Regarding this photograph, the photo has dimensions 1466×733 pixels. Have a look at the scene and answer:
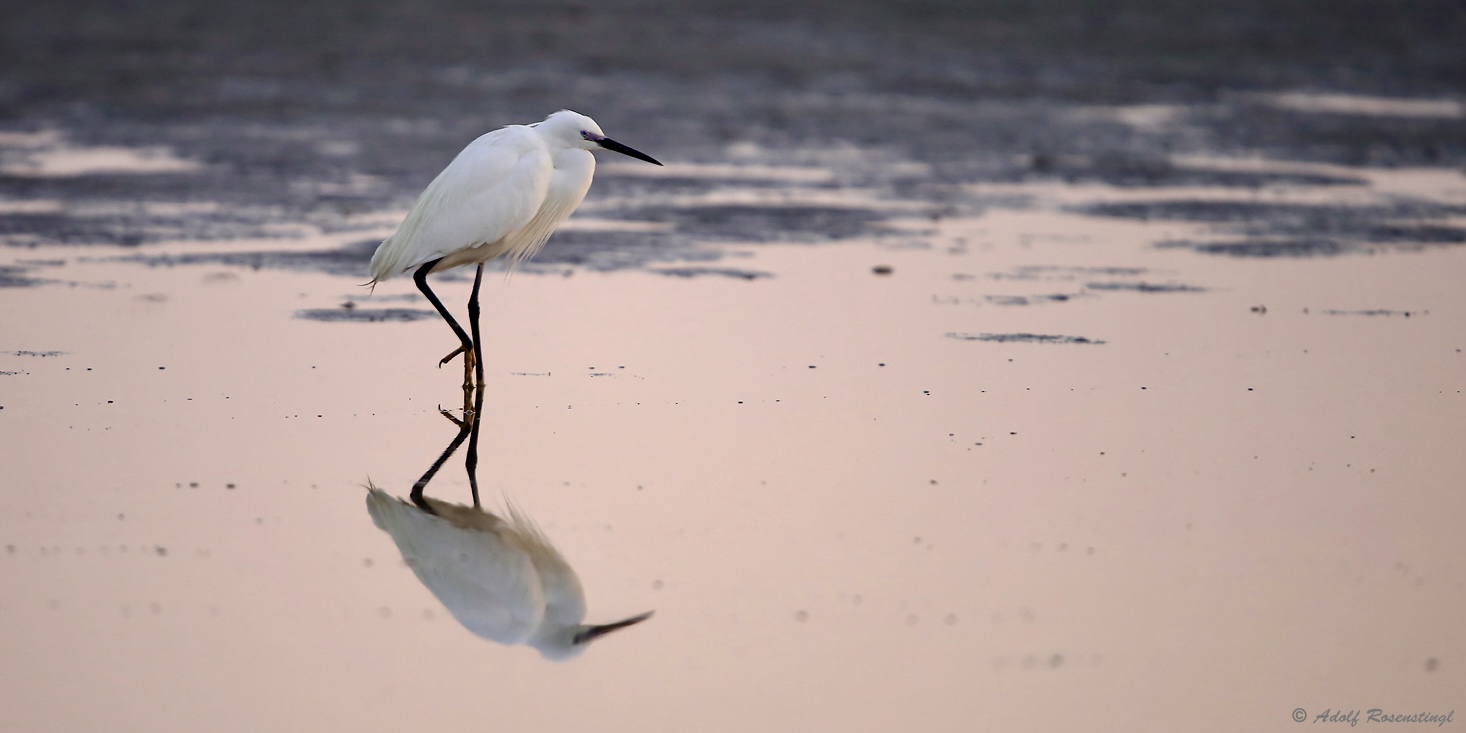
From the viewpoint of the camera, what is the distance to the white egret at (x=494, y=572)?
12.8 ft

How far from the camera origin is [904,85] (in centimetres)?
1673

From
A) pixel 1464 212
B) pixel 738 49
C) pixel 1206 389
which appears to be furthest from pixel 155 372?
pixel 738 49

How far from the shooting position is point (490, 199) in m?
6.45

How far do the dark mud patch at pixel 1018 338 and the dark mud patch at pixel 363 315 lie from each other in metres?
2.38

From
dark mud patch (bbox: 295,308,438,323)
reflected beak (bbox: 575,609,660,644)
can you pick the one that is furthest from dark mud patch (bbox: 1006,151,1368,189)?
reflected beak (bbox: 575,609,660,644)

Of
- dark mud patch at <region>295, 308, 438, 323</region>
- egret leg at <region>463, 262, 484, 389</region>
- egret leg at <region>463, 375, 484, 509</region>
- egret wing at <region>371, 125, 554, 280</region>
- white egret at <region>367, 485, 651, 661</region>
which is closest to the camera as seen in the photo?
white egret at <region>367, 485, 651, 661</region>

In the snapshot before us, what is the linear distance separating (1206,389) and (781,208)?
15.8 feet

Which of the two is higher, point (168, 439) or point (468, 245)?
point (468, 245)

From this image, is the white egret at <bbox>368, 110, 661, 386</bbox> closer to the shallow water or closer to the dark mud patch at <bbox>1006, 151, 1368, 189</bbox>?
the shallow water

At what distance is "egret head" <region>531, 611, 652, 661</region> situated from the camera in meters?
3.80

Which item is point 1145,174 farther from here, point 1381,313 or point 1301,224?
point 1381,313

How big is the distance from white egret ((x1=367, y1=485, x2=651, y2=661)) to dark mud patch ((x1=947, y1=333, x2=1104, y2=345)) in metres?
2.84

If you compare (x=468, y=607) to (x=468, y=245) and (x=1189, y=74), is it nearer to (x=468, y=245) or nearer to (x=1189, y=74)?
(x=468, y=245)

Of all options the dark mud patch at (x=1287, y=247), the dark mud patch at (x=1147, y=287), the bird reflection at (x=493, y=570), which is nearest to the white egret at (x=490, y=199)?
the bird reflection at (x=493, y=570)
